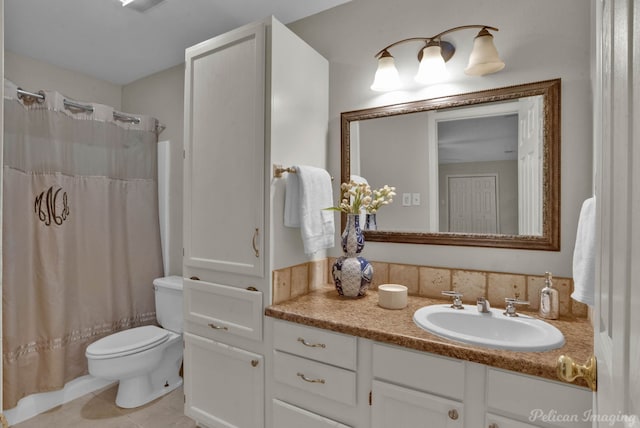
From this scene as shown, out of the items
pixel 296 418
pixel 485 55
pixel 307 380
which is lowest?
pixel 296 418

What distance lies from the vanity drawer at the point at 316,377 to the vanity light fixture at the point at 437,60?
4.71 feet

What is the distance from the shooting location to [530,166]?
150cm

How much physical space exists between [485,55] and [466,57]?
150 mm

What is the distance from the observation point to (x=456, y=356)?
1094mm

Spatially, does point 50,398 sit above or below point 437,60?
below

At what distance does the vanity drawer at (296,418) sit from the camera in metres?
1.38

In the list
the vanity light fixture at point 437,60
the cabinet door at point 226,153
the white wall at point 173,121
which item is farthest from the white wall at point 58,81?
the vanity light fixture at point 437,60

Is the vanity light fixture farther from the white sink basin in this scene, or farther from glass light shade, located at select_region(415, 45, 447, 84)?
the white sink basin

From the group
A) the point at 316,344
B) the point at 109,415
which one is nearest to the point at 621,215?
the point at 316,344

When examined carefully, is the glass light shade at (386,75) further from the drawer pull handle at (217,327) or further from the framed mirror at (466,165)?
the drawer pull handle at (217,327)

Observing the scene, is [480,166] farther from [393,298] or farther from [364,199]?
[393,298]

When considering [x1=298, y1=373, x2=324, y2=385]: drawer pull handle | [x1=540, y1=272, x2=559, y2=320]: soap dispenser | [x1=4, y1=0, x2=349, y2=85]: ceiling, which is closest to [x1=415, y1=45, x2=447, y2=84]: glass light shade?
[x1=4, y1=0, x2=349, y2=85]: ceiling

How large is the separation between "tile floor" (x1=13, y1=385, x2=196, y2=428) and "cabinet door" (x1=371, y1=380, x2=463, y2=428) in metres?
1.33

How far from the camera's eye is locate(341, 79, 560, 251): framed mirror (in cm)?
147
